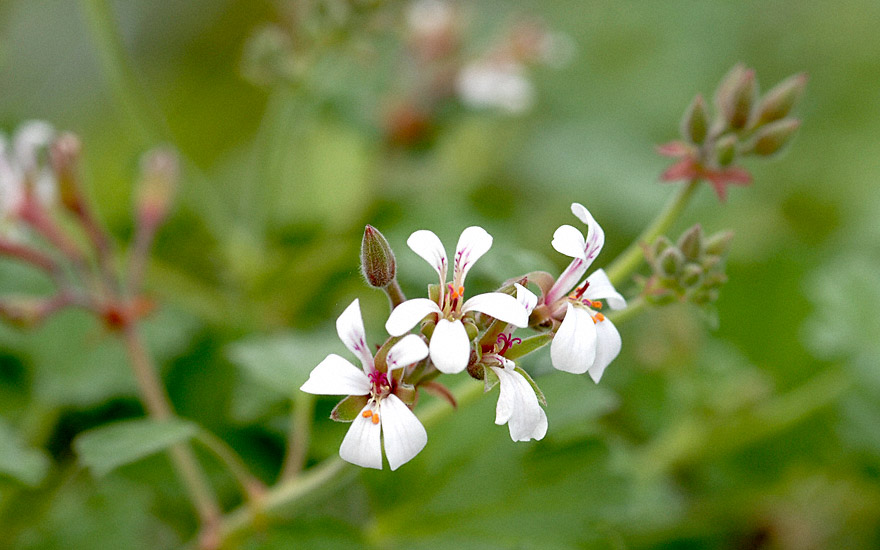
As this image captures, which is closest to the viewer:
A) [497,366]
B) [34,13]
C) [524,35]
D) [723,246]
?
[497,366]

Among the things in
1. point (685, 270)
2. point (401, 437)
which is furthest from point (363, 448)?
point (685, 270)

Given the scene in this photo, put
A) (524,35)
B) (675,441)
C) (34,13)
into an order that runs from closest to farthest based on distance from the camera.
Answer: (675,441) < (524,35) < (34,13)

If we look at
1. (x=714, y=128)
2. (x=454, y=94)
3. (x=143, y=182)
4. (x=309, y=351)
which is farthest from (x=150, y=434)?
(x=454, y=94)

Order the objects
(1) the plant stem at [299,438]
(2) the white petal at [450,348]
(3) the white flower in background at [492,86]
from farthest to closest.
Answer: (3) the white flower in background at [492,86] → (1) the plant stem at [299,438] → (2) the white petal at [450,348]

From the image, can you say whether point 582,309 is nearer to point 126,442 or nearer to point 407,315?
point 407,315

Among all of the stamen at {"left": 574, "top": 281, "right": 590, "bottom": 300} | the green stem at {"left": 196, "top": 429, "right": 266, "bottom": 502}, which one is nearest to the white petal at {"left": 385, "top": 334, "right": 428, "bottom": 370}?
the stamen at {"left": 574, "top": 281, "right": 590, "bottom": 300}

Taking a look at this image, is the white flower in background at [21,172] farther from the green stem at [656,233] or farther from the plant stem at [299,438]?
the green stem at [656,233]

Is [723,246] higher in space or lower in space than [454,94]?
lower

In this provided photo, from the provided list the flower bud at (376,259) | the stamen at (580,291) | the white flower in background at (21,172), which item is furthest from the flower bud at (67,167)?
the stamen at (580,291)

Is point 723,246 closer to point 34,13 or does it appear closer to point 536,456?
point 536,456
